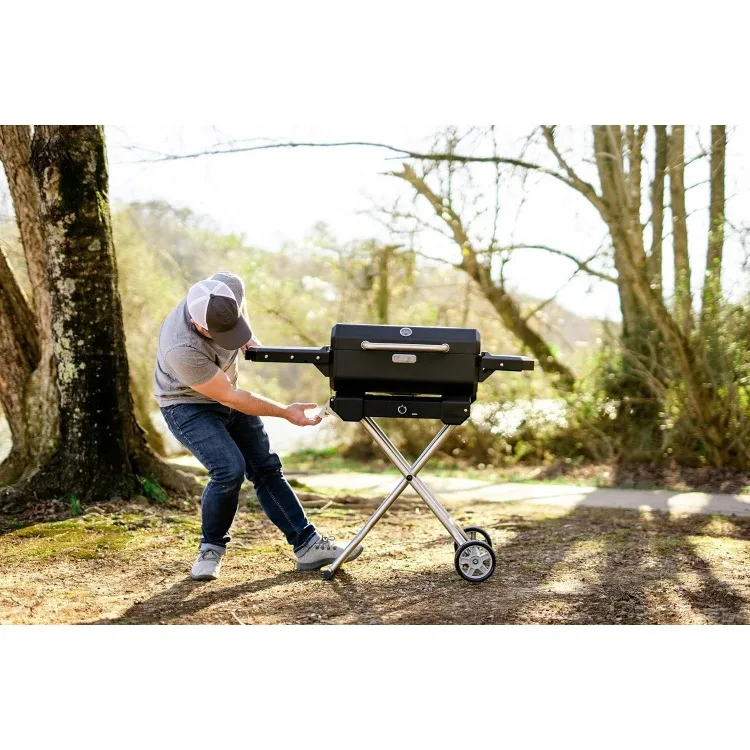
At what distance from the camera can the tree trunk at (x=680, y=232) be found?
23.7 feet

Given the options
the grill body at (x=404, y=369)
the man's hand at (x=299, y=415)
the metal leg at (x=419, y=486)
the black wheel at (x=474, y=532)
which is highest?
the grill body at (x=404, y=369)

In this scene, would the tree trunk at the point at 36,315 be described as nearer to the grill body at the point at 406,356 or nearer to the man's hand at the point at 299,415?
the man's hand at the point at 299,415

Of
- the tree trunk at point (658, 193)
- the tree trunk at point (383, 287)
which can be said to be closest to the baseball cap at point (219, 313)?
the tree trunk at point (658, 193)

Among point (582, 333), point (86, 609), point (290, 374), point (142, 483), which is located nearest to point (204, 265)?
point (290, 374)

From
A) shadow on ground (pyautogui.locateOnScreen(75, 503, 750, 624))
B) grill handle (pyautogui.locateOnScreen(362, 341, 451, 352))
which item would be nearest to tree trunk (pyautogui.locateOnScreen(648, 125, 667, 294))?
shadow on ground (pyautogui.locateOnScreen(75, 503, 750, 624))

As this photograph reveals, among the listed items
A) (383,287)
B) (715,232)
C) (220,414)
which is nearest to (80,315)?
(220,414)

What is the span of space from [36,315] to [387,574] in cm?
298

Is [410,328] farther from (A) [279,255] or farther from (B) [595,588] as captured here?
(A) [279,255]

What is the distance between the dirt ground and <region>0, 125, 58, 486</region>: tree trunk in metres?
0.70

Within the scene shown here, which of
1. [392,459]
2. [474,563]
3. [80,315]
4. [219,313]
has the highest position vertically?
[219,313]

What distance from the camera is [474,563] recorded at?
12.6 ft

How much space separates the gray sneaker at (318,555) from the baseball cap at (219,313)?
42.6 inches

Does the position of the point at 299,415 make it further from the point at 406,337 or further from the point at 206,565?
the point at 206,565

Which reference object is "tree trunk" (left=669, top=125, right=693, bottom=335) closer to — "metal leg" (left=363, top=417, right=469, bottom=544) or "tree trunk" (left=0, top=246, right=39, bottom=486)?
"metal leg" (left=363, top=417, right=469, bottom=544)
